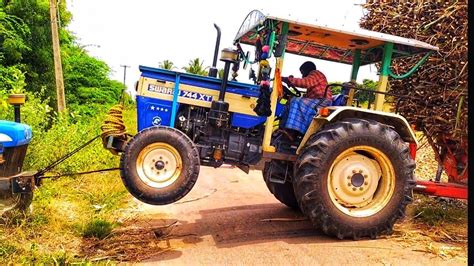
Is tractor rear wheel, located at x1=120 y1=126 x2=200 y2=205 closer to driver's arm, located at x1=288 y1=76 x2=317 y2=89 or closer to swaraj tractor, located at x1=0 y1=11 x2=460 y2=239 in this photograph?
swaraj tractor, located at x1=0 y1=11 x2=460 y2=239

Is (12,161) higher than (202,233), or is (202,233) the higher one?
(12,161)

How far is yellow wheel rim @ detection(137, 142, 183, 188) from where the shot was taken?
4.71 m

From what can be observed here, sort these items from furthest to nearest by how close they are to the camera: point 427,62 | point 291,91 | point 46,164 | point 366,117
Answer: point 46,164 → point 291,91 → point 427,62 → point 366,117

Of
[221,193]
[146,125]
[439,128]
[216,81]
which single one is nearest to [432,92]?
[439,128]

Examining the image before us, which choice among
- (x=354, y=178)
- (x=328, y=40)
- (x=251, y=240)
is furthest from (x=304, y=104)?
(x=251, y=240)

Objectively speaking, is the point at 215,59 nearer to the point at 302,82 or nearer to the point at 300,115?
the point at 302,82

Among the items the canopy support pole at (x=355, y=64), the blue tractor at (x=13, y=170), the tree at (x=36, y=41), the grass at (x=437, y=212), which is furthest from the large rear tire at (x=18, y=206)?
the tree at (x=36, y=41)

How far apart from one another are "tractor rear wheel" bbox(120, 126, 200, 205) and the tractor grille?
1260 millimetres

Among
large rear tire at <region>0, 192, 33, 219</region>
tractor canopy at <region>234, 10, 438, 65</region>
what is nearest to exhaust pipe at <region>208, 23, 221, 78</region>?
tractor canopy at <region>234, 10, 438, 65</region>

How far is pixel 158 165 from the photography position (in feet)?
15.5

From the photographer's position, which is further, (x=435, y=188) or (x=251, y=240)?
(x=435, y=188)

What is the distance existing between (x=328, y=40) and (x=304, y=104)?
0.88m

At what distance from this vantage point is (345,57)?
20.4 feet

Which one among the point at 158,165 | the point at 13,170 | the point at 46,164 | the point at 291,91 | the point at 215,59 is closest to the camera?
the point at 158,165
